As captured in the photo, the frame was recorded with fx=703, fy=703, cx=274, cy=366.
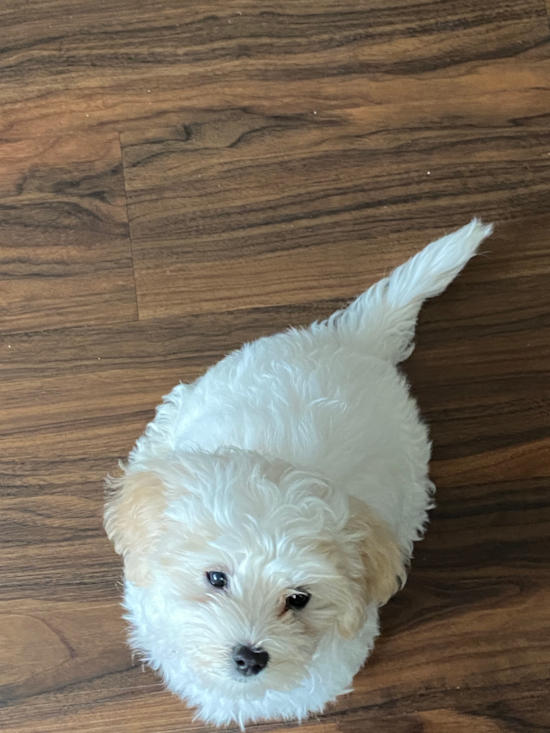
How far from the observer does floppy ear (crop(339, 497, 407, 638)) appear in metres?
0.97

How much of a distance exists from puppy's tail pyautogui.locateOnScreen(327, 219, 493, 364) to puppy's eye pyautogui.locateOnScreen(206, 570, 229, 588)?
0.53m

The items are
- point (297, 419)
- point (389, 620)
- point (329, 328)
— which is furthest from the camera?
point (389, 620)

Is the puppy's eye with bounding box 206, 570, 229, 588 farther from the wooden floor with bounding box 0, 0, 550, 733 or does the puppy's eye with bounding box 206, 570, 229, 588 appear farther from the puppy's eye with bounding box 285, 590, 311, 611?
the wooden floor with bounding box 0, 0, 550, 733

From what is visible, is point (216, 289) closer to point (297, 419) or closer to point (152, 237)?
point (152, 237)

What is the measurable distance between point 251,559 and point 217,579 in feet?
0.24

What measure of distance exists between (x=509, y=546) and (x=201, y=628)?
0.81 metres

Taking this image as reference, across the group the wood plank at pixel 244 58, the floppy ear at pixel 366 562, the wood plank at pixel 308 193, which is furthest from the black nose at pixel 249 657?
the wood plank at pixel 244 58

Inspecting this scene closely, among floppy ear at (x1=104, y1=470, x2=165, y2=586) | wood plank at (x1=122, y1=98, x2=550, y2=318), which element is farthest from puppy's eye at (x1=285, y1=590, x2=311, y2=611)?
wood plank at (x1=122, y1=98, x2=550, y2=318)

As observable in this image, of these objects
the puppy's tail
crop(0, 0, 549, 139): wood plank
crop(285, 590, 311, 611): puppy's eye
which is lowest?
crop(285, 590, 311, 611): puppy's eye

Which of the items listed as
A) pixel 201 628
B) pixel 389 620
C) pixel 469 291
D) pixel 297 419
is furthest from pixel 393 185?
pixel 201 628

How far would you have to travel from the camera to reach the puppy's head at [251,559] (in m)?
0.92

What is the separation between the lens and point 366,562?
1.00 meters

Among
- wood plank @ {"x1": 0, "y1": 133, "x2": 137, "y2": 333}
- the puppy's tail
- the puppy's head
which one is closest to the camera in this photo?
the puppy's head

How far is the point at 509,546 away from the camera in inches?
58.7
